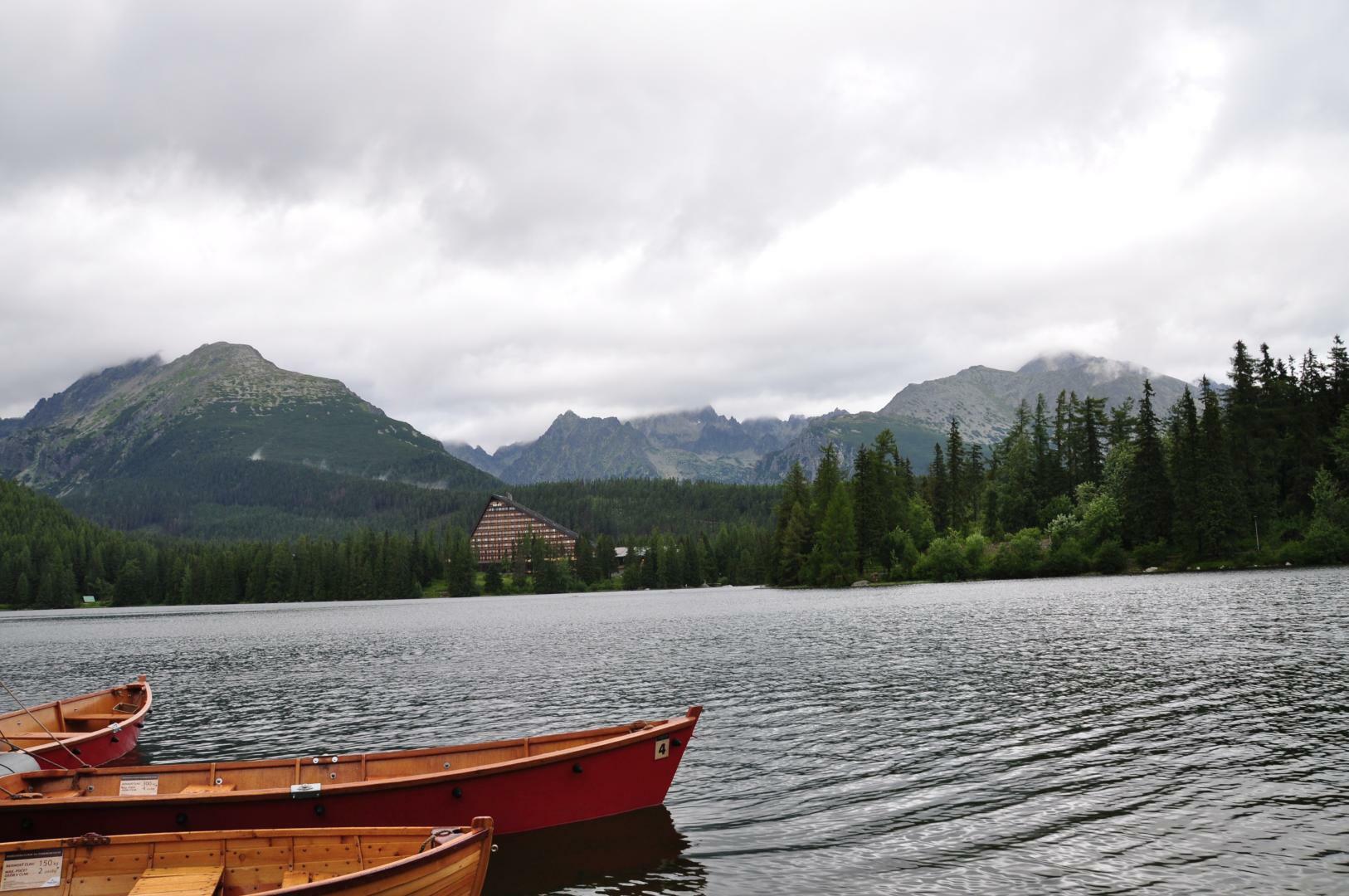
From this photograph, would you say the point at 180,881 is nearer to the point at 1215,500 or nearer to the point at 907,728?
the point at 907,728

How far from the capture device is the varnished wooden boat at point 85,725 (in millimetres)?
33438

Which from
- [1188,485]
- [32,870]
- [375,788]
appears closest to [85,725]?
[375,788]

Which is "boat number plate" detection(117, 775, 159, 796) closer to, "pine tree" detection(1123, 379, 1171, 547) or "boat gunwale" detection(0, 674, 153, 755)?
"boat gunwale" detection(0, 674, 153, 755)

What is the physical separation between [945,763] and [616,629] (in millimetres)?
69961

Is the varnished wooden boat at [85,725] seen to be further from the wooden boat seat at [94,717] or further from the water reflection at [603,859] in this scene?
the water reflection at [603,859]

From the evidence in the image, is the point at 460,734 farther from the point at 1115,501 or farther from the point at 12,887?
the point at 1115,501

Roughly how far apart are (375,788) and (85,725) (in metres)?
27.3

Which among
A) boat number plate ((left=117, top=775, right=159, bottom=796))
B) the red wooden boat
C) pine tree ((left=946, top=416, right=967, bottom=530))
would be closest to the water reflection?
the red wooden boat

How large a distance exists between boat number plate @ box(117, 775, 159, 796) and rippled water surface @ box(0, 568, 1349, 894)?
9903mm

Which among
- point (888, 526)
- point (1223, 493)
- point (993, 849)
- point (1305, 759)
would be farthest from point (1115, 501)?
point (993, 849)

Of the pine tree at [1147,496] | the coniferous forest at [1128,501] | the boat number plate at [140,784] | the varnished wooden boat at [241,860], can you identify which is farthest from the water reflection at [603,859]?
the pine tree at [1147,496]

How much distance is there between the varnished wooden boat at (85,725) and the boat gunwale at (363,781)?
34.5 feet

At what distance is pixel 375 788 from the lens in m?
21.4

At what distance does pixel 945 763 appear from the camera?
27984 mm
